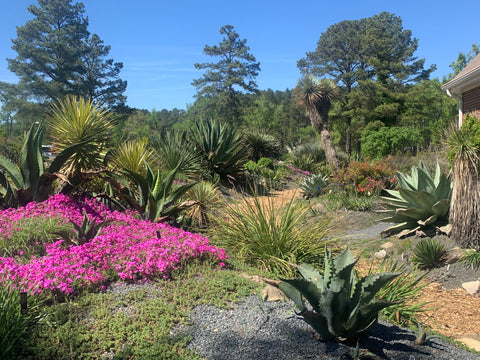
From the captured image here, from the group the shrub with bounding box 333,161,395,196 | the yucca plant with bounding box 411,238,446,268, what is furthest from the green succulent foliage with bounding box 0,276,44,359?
the shrub with bounding box 333,161,395,196

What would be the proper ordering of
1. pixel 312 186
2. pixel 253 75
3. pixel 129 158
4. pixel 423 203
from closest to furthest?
pixel 423 203, pixel 129 158, pixel 312 186, pixel 253 75

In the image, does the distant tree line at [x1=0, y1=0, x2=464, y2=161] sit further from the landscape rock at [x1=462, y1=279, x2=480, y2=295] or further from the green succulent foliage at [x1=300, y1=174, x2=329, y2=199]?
the landscape rock at [x1=462, y1=279, x2=480, y2=295]

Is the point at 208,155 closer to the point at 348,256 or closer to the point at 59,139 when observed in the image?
the point at 59,139

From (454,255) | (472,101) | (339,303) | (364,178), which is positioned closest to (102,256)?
(339,303)

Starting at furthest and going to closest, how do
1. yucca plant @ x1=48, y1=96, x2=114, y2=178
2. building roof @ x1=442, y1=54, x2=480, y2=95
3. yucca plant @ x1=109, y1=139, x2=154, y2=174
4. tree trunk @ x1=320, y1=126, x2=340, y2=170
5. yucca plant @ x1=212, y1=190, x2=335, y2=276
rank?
1. tree trunk @ x1=320, y1=126, x2=340, y2=170
2. building roof @ x1=442, y1=54, x2=480, y2=95
3. yucca plant @ x1=109, y1=139, x2=154, y2=174
4. yucca plant @ x1=48, y1=96, x2=114, y2=178
5. yucca plant @ x1=212, y1=190, x2=335, y2=276

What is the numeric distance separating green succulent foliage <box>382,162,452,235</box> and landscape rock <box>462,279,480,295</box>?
73.4 inches

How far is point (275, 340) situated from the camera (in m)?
3.25

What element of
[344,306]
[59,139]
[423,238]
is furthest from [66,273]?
[423,238]

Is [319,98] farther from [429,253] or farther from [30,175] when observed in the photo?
[30,175]

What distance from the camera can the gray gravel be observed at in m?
3.07

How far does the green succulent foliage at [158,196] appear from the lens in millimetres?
6891

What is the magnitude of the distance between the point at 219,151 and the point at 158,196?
325 inches

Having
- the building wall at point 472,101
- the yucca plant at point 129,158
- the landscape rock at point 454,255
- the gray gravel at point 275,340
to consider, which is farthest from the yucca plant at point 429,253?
the building wall at point 472,101

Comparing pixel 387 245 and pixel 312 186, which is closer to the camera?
pixel 387 245
